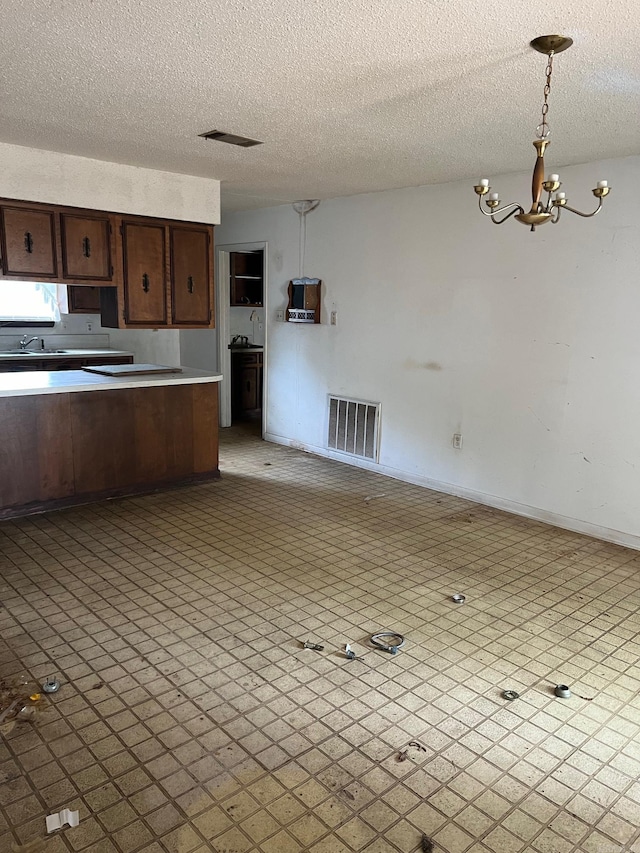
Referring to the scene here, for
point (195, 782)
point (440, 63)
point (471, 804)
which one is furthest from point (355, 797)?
point (440, 63)

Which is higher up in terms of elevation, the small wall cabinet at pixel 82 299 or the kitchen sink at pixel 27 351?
the small wall cabinet at pixel 82 299

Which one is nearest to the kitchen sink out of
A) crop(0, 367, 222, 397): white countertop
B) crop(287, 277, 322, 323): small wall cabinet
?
crop(0, 367, 222, 397): white countertop

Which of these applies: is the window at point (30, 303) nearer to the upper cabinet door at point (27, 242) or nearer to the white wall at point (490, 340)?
the upper cabinet door at point (27, 242)

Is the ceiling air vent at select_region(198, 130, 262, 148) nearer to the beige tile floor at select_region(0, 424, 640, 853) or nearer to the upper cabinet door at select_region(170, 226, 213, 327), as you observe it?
the upper cabinet door at select_region(170, 226, 213, 327)

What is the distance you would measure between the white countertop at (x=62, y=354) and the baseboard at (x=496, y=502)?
7.44 feet

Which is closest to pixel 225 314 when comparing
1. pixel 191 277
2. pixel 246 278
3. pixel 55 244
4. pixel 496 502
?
pixel 246 278

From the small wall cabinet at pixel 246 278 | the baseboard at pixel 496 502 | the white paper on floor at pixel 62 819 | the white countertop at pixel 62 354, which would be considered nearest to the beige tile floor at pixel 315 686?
the white paper on floor at pixel 62 819

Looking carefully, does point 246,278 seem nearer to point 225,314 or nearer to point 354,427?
point 225,314

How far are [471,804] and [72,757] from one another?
1.30m

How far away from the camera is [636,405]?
3.82 meters

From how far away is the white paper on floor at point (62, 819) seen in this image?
1756mm

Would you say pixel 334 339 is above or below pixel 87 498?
above

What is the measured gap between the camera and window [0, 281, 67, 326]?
6.34 metres

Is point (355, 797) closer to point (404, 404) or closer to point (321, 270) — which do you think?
point (404, 404)
